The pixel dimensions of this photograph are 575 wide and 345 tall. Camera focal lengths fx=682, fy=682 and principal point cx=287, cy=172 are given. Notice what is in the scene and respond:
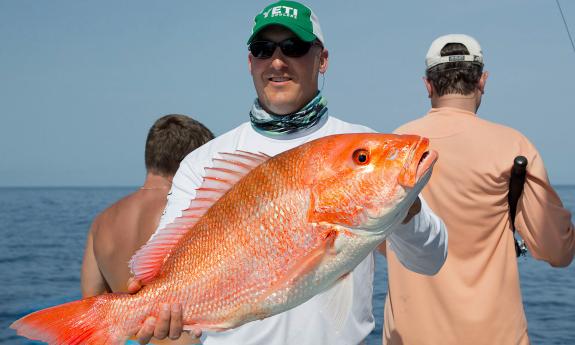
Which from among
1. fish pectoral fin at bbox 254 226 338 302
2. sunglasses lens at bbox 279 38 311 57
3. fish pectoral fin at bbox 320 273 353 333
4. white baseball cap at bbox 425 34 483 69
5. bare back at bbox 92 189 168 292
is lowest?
bare back at bbox 92 189 168 292

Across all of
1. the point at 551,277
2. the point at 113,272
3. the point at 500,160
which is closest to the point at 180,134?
the point at 113,272

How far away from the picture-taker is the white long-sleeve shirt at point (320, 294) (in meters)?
2.50

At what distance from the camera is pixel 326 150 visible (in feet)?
7.02

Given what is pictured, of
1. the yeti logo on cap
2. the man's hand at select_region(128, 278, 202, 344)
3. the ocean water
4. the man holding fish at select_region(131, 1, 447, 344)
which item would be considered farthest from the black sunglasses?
the ocean water

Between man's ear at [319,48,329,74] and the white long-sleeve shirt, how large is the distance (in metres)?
0.27

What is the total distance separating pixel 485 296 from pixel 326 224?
171 centimetres

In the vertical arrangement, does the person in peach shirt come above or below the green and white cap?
below

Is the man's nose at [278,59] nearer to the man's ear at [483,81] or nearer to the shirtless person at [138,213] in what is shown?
the man's ear at [483,81]

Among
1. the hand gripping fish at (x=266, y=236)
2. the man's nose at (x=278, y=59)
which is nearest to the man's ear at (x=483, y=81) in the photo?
the man's nose at (x=278, y=59)

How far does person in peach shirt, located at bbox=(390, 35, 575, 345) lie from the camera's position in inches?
135

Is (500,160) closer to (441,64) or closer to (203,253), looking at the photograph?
(441,64)

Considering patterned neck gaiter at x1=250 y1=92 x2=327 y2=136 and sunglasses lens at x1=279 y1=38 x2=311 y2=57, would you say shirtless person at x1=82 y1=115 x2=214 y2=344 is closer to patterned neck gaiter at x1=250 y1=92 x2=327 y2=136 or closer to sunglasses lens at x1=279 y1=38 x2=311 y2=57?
patterned neck gaiter at x1=250 y1=92 x2=327 y2=136

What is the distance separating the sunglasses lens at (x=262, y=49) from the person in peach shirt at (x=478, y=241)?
1.06m

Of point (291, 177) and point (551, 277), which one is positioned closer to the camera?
point (291, 177)
